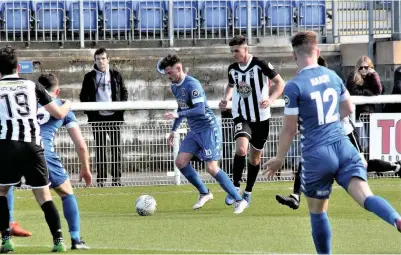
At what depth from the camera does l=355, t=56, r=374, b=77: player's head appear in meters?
20.1

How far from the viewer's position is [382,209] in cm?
1016

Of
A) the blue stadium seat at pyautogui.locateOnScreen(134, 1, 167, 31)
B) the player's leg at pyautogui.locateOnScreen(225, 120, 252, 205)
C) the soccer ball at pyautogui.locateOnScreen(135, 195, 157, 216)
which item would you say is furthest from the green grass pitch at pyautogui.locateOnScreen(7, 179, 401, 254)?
the blue stadium seat at pyautogui.locateOnScreen(134, 1, 167, 31)

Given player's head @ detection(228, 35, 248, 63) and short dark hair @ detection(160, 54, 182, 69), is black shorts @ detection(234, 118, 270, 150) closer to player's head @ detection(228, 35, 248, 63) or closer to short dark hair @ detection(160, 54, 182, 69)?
player's head @ detection(228, 35, 248, 63)

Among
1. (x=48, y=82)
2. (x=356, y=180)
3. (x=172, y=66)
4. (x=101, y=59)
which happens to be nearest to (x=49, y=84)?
(x=48, y=82)

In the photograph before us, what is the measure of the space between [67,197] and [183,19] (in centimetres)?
1395

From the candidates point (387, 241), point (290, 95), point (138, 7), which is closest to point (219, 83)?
point (138, 7)

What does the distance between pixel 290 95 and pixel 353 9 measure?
52.8 feet

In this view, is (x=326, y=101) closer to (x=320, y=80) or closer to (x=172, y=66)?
(x=320, y=80)

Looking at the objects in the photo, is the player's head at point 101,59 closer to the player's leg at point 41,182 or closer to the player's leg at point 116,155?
the player's leg at point 116,155

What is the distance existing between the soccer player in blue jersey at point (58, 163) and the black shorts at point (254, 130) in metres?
4.26

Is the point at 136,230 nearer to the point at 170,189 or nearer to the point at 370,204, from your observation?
the point at 370,204

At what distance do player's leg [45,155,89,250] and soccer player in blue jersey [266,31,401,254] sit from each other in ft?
7.60

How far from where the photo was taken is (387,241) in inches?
491

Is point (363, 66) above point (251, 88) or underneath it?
above
